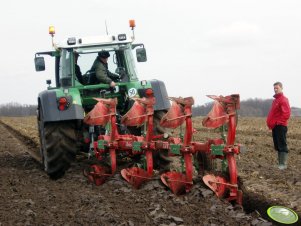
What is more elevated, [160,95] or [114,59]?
[114,59]

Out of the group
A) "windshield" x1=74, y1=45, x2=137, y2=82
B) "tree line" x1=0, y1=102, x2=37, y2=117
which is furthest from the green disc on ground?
"tree line" x1=0, y1=102, x2=37, y2=117

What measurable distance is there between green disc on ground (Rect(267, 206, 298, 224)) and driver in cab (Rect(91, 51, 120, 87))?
343 cm

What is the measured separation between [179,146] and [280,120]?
10.5ft

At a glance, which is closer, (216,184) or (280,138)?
(216,184)

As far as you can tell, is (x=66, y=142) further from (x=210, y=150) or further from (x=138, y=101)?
(x=210, y=150)

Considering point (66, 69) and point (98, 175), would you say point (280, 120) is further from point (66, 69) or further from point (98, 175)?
point (66, 69)

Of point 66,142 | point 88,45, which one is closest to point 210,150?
point 66,142

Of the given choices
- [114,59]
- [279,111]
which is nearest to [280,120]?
[279,111]

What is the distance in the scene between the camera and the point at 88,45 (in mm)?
8062

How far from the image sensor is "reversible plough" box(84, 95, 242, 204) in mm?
5375

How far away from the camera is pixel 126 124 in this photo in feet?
22.4

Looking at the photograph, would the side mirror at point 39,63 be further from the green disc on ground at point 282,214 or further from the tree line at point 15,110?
the tree line at point 15,110

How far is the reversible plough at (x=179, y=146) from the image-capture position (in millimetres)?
5375

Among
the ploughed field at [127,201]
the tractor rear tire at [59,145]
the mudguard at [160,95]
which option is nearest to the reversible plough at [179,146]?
the ploughed field at [127,201]
